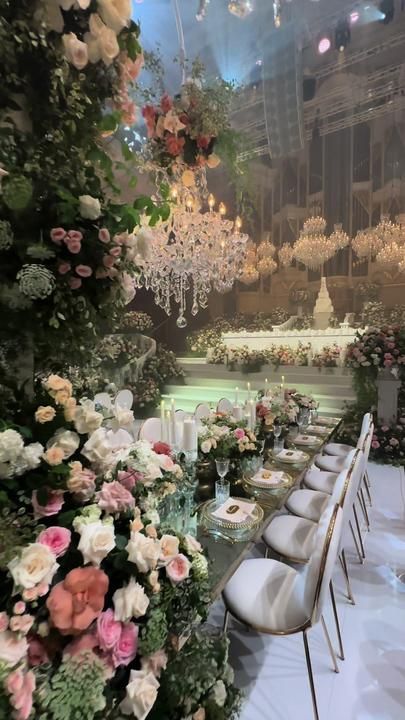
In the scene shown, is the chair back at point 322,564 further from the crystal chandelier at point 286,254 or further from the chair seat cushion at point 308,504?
the crystal chandelier at point 286,254

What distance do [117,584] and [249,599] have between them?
93 centimetres

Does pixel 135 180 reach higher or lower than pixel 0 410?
higher

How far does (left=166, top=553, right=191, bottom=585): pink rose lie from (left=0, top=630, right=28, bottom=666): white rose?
0.33m

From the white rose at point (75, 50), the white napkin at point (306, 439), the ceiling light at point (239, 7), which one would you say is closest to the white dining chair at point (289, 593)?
the white napkin at point (306, 439)

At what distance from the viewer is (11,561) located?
A: 28.3 inches

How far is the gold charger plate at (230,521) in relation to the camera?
158 cm

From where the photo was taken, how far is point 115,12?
0.81 metres

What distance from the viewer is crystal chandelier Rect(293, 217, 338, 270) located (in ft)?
28.8

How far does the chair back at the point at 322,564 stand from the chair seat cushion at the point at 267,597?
84 mm

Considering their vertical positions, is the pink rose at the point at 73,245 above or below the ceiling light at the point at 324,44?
below

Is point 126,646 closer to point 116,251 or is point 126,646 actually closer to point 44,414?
point 44,414

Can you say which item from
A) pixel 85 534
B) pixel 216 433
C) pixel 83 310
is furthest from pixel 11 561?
pixel 216 433

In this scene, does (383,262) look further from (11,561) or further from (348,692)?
(11,561)

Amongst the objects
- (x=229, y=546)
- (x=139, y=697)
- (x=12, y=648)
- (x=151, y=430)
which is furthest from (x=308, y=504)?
(x=12, y=648)
